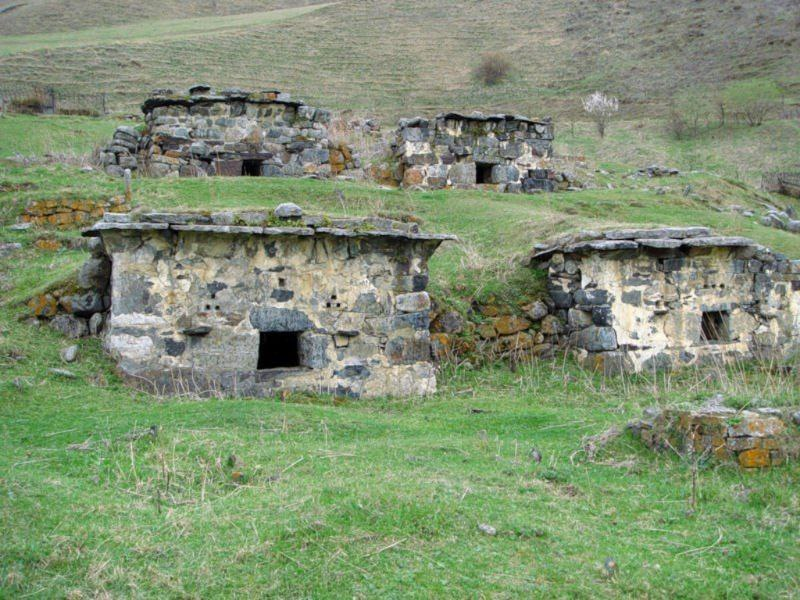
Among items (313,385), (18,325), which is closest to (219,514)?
(313,385)

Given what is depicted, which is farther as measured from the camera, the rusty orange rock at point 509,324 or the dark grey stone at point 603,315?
the rusty orange rock at point 509,324

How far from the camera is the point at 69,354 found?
966 centimetres

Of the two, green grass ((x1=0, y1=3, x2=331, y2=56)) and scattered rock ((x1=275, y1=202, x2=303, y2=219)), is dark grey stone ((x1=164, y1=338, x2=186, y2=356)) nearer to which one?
scattered rock ((x1=275, y1=202, x2=303, y2=219))

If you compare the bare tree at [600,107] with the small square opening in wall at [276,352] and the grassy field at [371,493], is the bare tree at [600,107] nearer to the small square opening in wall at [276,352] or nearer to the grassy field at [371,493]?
the grassy field at [371,493]

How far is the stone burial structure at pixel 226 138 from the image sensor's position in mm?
17625

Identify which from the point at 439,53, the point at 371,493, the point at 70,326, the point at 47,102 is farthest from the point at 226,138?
the point at 439,53

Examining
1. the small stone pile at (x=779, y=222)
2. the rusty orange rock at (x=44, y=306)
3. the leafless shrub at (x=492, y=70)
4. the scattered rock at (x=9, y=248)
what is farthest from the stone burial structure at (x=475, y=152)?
the leafless shrub at (x=492, y=70)

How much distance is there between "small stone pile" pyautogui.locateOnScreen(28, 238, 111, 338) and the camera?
10.5 metres

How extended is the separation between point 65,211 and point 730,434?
471 inches

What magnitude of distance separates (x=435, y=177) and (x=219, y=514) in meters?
14.2

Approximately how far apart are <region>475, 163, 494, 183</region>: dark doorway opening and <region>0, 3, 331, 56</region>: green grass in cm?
2980

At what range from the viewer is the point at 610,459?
7.15m

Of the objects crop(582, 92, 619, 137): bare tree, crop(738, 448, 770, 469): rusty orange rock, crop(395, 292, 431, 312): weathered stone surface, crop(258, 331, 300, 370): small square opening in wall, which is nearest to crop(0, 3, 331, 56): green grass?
crop(582, 92, 619, 137): bare tree

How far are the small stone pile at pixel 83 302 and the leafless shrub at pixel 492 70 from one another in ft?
119
